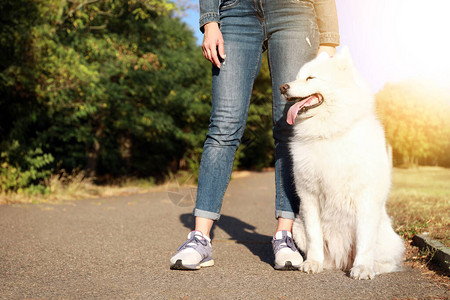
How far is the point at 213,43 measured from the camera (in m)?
2.87

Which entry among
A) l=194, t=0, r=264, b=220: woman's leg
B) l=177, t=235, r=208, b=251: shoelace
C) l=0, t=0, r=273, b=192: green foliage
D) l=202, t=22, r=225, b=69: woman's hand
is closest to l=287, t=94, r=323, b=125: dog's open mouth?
A: l=194, t=0, r=264, b=220: woman's leg

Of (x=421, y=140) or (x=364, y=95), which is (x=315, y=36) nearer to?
(x=364, y=95)

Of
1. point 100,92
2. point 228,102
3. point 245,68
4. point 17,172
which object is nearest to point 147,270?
point 228,102

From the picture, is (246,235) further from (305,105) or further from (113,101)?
(113,101)

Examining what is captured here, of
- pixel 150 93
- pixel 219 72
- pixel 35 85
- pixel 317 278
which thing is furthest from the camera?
pixel 150 93

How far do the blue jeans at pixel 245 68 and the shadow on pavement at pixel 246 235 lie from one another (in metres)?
0.38

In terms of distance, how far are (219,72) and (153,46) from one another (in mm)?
11244

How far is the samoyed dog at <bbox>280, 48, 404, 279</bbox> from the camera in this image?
248 cm

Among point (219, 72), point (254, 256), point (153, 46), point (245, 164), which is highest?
point (153, 46)

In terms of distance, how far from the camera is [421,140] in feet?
65.2

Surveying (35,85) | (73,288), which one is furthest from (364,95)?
(35,85)

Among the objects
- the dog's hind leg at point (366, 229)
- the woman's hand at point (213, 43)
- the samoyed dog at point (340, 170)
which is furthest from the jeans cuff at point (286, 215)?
the woman's hand at point (213, 43)

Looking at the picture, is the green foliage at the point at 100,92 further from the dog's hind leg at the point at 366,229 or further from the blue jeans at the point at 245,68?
the dog's hind leg at the point at 366,229

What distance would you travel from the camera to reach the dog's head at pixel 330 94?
2.60 metres
